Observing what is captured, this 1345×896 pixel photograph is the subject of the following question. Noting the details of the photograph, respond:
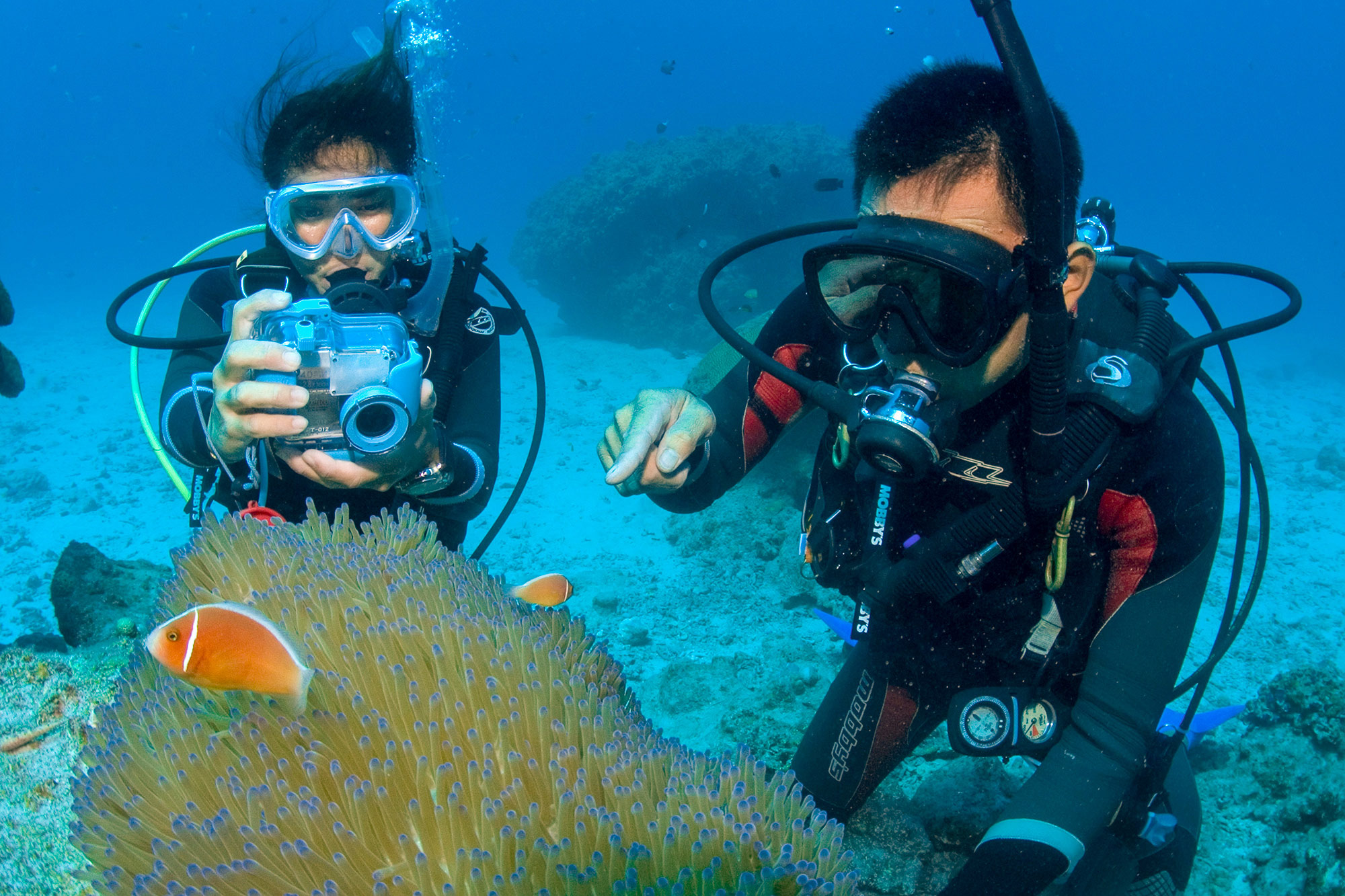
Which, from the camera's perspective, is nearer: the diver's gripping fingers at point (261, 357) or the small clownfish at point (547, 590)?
the diver's gripping fingers at point (261, 357)

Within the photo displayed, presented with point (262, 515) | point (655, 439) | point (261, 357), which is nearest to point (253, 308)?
point (261, 357)

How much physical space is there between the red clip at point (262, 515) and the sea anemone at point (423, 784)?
0.51 metres

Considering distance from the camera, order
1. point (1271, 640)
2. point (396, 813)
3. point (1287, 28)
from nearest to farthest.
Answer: point (396, 813), point (1271, 640), point (1287, 28)

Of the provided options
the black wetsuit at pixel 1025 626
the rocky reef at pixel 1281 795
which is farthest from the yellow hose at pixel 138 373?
the rocky reef at pixel 1281 795

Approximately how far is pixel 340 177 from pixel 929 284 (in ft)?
8.21

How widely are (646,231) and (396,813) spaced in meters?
18.5

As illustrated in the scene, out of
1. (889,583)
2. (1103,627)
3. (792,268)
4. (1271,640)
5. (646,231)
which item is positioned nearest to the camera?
(1103,627)

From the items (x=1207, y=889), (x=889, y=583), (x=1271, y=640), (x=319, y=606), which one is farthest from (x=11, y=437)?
(x=1271, y=640)

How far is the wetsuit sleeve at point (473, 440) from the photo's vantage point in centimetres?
261

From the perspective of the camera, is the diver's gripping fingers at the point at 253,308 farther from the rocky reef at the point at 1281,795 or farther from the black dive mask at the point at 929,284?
the rocky reef at the point at 1281,795

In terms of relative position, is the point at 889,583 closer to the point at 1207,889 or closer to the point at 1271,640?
the point at 1207,889

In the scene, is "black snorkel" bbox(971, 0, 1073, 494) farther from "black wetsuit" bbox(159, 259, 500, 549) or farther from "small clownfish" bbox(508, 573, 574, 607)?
"black wetsuit" bbox(159, 259, 500, 549)

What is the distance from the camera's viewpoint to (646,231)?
18266 mm

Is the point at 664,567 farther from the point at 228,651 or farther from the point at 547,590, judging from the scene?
the point at 228,651
